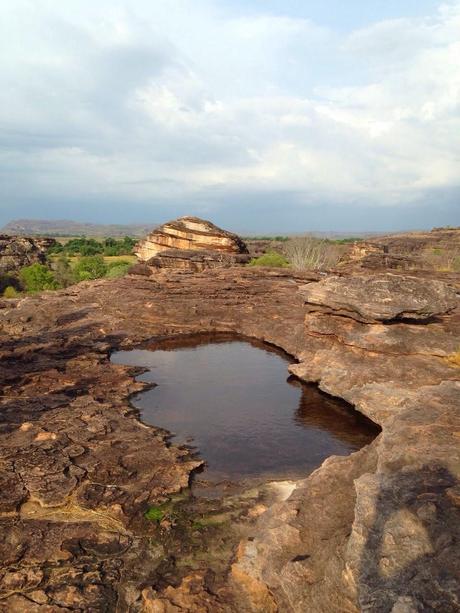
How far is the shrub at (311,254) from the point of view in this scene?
55.5m

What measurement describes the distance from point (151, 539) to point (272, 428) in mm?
6984

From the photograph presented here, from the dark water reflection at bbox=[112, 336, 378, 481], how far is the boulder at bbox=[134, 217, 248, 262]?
24.6 metres

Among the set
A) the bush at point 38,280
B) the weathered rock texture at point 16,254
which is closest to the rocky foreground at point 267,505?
the bush at point 38,280

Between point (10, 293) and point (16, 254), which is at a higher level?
point (16, 254)

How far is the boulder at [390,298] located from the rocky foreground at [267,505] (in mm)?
68

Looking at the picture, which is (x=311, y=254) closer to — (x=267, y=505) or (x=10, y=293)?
(x=10, y=293)

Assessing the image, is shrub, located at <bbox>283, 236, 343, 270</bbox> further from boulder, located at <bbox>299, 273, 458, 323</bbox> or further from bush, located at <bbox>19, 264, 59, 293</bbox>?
boulder, located at <bbox>299, 273, 458, 323</bbox>

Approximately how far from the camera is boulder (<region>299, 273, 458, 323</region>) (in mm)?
19312

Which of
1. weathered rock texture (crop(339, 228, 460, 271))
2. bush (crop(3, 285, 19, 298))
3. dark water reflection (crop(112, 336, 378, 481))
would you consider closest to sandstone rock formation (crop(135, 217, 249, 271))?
weathered rock texture (crop(339, 228, 460, 271))

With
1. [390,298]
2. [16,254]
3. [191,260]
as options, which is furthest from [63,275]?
[390,298]

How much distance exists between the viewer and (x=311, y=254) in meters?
60.1

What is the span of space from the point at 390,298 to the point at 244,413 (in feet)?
27.2

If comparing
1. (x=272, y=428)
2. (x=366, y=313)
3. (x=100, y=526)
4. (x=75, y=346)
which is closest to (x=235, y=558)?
(x=100, y=526)

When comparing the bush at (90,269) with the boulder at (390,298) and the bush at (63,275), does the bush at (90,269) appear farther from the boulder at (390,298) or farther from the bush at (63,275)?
the boulder at (390,298)
